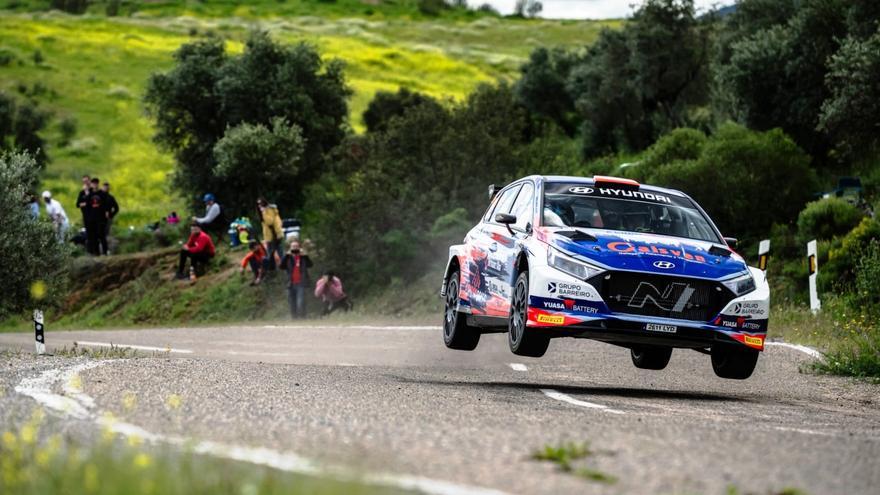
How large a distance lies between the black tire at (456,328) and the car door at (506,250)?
102 cm

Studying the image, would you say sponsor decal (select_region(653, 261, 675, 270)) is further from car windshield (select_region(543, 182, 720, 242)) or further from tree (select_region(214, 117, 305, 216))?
tree (select_region(214, 117, 305, 216))

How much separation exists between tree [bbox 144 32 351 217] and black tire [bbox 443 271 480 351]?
32450mm

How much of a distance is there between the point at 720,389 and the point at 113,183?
49.3 metres

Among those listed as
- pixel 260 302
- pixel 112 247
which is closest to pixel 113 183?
pixel 112 247

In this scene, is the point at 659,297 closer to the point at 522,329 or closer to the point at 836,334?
the point at 522,329

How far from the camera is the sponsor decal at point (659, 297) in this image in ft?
38.6

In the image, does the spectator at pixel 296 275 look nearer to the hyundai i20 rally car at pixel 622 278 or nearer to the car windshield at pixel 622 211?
the hyundai i20 rally car at pixel 622 278

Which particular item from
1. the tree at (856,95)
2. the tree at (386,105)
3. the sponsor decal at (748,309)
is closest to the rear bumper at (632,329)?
the sponsor decal at (748,309)

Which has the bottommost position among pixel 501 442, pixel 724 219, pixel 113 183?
pixel 113 183

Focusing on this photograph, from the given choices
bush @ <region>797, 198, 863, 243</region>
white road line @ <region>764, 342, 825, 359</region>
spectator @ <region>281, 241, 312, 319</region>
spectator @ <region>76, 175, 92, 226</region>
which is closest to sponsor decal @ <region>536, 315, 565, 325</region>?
white road line @ <region>764, 342, 825, 359</region>

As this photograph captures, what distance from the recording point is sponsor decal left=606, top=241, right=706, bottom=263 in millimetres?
11852

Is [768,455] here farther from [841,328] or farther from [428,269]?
[428,269]

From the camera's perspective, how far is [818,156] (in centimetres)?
3497

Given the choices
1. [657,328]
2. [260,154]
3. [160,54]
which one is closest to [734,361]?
[657,328]
